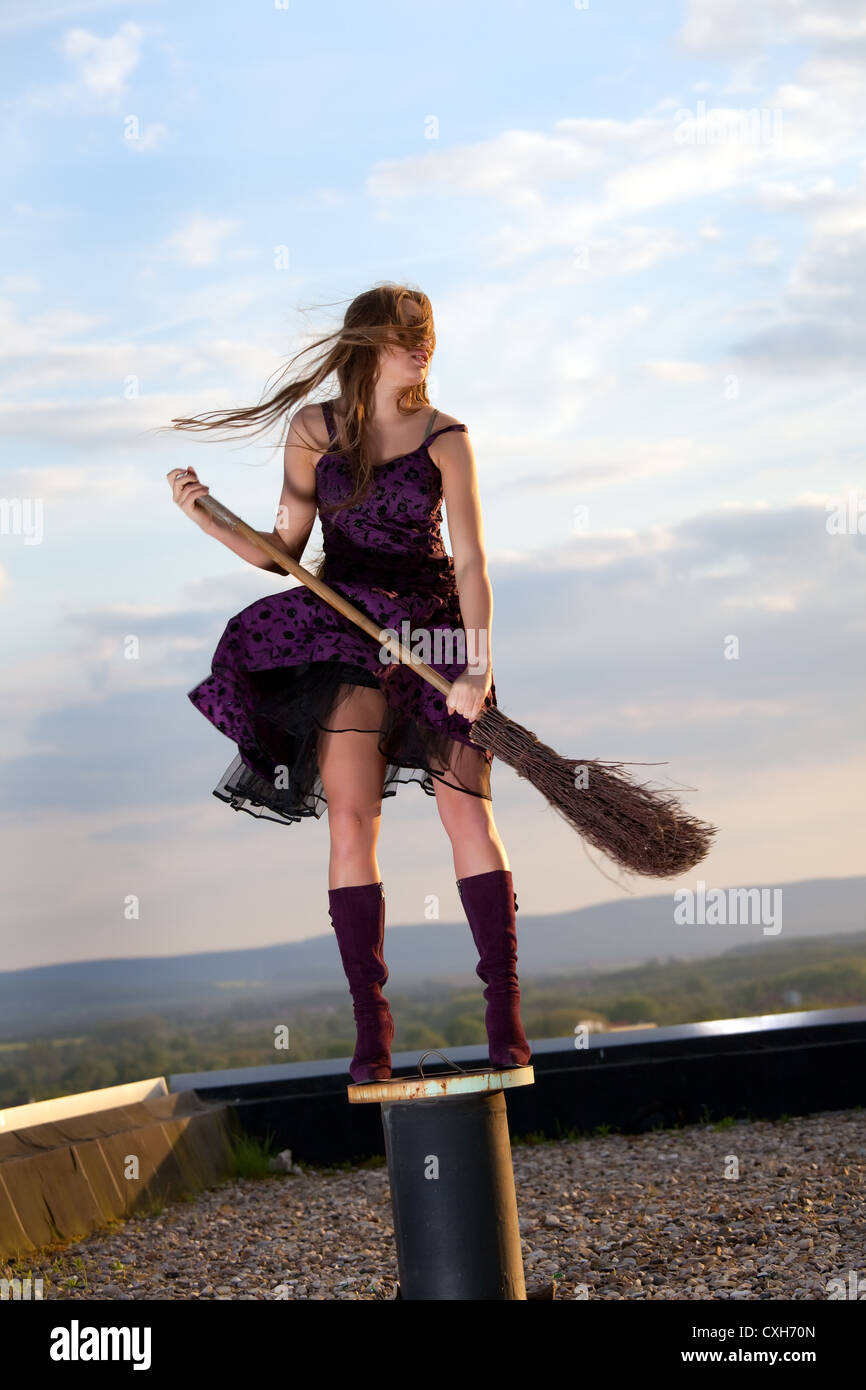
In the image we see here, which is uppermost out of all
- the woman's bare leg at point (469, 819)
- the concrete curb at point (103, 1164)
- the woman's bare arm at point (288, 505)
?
the woman's bare arm at point (288, 505)

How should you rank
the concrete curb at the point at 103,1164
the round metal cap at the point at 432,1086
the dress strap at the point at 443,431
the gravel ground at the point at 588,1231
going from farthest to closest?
the concrete curb at the point at 103,1164 < the gravel ground at the point at 588,1231 < the dress strap at the point at 443,431 < the round metal cap at the point at 432,1086

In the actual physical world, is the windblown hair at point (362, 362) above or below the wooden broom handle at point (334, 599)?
above

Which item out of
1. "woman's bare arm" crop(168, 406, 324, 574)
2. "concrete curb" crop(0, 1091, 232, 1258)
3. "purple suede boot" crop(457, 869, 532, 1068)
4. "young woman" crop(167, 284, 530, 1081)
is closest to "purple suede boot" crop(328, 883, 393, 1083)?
"young woman" crop(167, 284, 530, 1081)

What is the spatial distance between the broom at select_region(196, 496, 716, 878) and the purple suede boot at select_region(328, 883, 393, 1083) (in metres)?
0.50

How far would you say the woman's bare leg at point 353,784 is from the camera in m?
3.29

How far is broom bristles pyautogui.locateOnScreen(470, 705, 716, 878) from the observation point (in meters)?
3.37

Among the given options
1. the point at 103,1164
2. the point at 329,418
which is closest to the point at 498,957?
the point at 329,418

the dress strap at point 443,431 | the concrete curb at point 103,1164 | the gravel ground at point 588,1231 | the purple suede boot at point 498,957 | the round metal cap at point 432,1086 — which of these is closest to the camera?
the round metal cap at point 432,1086

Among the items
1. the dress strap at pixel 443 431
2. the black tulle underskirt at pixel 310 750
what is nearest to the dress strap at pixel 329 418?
the dress strap at pixel 443 431

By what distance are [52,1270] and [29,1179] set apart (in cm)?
39

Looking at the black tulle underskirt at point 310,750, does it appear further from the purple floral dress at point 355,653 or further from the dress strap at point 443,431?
the dress strap at point 443,431

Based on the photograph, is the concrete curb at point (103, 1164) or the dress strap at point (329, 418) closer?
the dress strap at point (329, 418)

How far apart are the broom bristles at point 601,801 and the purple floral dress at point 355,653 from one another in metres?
0.07

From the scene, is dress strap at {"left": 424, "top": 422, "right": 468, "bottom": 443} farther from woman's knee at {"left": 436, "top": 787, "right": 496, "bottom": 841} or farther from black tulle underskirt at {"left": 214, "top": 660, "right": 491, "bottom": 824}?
woman's knee at {"left": 436, "top": 787, "right": 496, "bottom": 841}
